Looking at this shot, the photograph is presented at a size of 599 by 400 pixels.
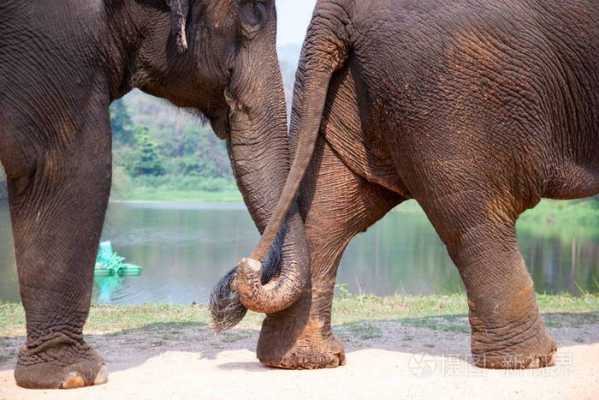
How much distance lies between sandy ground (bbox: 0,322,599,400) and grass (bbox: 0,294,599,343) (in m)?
0.42

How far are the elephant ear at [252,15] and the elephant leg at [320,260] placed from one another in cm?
75

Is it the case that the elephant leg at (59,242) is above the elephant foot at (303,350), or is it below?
above

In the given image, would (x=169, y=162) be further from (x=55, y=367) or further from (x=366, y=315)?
(x=55, y=367)

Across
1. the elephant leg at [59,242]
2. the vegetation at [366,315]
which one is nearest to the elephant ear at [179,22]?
the elephant leg at [59,242]

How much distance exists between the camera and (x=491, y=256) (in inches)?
193

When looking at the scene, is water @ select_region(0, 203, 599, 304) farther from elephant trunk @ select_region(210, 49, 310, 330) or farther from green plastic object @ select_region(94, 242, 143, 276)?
elephant trunk @ select_region(210, 49, 310, 330)

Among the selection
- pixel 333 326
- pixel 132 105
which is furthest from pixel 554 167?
pixel 132 105

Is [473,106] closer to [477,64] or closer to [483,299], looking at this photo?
[477,64]

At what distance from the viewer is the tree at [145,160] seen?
6428cm

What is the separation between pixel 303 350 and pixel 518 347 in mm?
1149

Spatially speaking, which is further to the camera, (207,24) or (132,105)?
(132,105)

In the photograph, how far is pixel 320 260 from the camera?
529 centimetres

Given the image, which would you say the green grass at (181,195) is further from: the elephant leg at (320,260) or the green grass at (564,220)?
the elephant leg at (320,260)

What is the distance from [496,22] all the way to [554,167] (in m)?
0.82
